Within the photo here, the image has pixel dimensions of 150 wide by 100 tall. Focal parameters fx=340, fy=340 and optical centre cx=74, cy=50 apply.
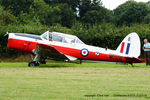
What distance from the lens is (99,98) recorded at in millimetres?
6809

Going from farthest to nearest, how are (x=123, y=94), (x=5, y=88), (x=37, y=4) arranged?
(x=37, y=4) < (x=5, y=88) < (x=123, y=94)

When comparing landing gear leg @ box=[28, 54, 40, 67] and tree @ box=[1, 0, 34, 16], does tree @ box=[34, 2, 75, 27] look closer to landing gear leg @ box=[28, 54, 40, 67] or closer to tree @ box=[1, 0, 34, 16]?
tree @ box=[1, 0, 34, 16]

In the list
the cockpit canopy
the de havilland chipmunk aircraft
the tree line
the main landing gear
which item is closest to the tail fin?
the de havilland chipmunk aircraft

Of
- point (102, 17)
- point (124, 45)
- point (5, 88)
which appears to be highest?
point (102, 17)

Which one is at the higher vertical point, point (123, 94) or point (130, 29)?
point (130, 29)

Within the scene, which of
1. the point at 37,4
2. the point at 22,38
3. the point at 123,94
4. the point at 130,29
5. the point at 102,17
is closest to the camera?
the point at 123,94

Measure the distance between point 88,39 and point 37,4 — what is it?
37.1m

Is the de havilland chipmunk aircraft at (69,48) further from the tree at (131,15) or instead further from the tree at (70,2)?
the tree at (70,2)

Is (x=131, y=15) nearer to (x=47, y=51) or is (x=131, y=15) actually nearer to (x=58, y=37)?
(x=58, y=37)

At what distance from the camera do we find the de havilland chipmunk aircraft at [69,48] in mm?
17250

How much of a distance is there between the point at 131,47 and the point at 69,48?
3.17m

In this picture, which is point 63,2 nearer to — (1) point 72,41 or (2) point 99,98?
(1) point 72,41

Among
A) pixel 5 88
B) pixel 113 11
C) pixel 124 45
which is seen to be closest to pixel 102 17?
pixel 113 11

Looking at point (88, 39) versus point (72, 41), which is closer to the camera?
point (72, 41)
